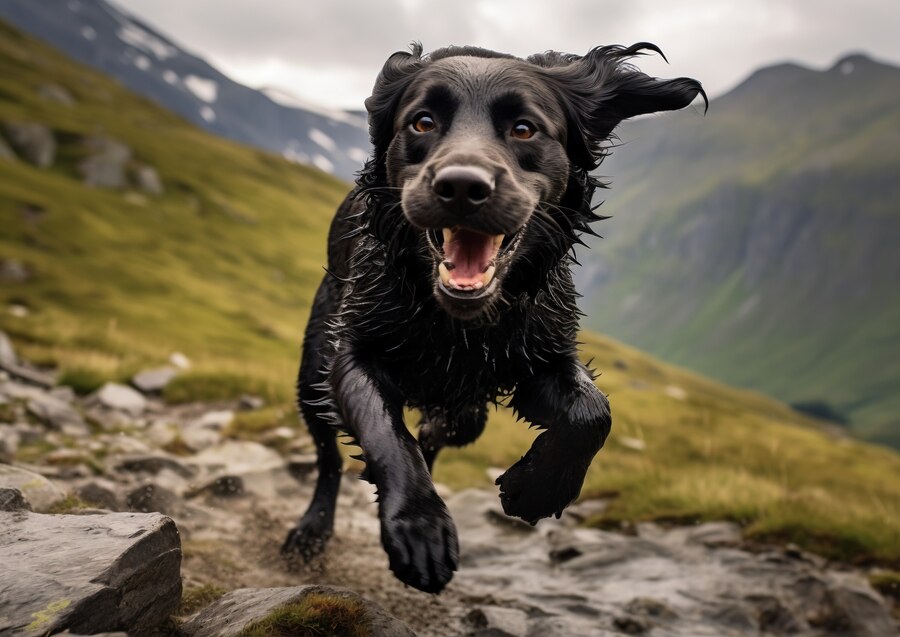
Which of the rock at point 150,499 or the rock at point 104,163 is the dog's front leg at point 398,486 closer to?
the rock at point 150,499

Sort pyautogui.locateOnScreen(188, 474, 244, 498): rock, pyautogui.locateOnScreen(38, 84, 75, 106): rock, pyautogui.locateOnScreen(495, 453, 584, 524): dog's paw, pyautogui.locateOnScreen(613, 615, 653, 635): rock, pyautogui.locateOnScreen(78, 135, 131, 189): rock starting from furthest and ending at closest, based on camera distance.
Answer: pyautogui.locateOnScreen(38, 84, 75, 106): rock → pyautogui.locateOnScreen(78, 135, 131, 189): rock → pyautogui.locateOnScreen(188, 474, 244, 498): rock → pyautogui.locateOnScreen(613, 615, 653, 635): rock → pyautogui.locateOnScreen(495, 453, 584, 524): dog's paw

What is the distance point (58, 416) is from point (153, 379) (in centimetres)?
547

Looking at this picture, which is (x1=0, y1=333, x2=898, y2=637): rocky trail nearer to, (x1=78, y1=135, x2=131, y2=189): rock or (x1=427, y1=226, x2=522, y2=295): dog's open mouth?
(x1=427, y1=226, x2=522, y2=295): dog's open mouth

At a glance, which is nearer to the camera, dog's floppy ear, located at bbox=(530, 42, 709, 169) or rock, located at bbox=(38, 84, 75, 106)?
dog's floppy ear, located at bbox=(530, 42, 709, 169)

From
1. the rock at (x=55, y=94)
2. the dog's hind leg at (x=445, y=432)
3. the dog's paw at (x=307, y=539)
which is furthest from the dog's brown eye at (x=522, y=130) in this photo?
the rock at (x=55, y=94)

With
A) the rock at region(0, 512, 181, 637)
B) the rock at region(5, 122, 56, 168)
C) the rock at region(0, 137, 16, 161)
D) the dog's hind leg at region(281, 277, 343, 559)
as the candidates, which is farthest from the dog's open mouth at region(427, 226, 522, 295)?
the rock at region(5, 122, 56, 168)

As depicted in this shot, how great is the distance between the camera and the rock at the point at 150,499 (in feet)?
21.2

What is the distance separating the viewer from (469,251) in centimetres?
414

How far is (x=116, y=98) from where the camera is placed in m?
96.8

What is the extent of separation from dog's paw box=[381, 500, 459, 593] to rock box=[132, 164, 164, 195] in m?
59.9

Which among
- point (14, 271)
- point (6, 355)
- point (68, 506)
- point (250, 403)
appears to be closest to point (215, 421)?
point (250, 403)

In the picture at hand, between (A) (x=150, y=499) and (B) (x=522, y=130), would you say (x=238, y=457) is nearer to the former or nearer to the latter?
(A) (x=150, y=499)

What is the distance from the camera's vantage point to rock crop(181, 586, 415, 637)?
3610 millimetres

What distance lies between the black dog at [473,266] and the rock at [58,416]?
6.40 m
